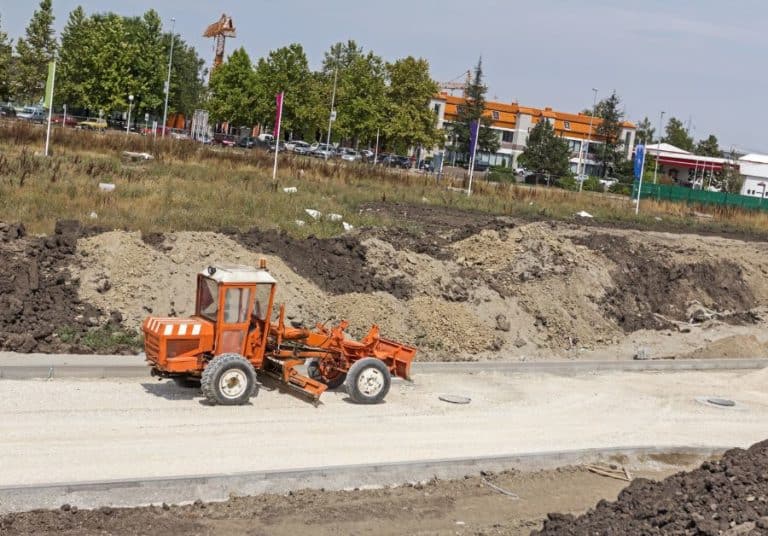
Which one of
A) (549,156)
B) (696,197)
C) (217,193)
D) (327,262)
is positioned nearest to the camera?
(327,262)

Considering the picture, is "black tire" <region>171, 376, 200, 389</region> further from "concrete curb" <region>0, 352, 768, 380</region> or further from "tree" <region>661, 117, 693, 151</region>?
"tree" <region>661, 117, 693, 151</region>

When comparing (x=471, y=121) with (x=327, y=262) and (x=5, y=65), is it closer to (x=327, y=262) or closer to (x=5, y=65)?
(x=5, y=65)

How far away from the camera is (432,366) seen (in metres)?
17.3

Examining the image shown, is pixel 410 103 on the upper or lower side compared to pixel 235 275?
upper

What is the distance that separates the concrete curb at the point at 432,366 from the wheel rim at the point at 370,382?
2.68 m

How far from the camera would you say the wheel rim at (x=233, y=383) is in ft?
43.2

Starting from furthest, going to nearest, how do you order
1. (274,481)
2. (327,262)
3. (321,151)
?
(321,151), (327,262), (274,481)

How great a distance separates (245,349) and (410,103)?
198 ft

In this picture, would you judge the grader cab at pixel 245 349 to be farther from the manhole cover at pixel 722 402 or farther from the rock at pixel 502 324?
the rock at pixel 502 324

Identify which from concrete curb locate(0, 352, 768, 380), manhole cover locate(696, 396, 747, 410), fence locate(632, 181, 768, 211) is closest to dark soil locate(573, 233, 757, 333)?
concrete curb locate(0, 352, 768, 380)

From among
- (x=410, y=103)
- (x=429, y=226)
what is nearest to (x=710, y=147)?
(x=410, y=103)

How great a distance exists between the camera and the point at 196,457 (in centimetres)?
1120

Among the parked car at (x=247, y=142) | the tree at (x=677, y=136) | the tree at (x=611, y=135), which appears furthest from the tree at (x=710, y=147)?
the parked car at (x=247, y=142)

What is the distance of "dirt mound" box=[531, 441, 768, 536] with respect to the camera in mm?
8453
